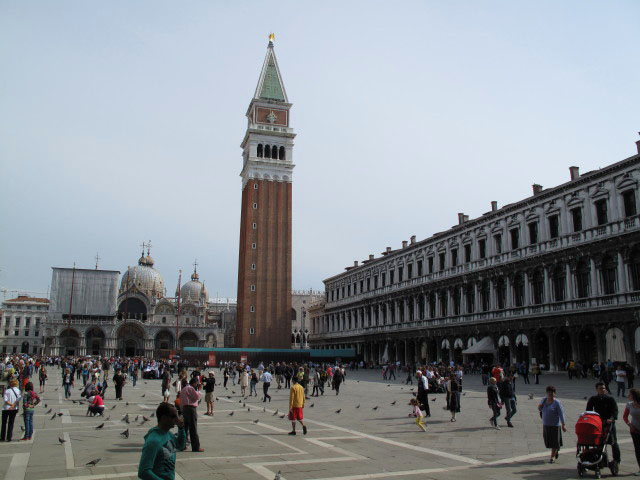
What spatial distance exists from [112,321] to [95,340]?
4.06 m

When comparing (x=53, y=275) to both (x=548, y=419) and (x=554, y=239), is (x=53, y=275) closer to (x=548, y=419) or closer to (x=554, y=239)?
(x=554, y=239)

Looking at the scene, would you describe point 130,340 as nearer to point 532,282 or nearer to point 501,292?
point 501,292

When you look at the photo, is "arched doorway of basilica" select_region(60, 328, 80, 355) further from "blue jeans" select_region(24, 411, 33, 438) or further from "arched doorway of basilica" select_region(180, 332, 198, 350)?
"blue jeans" select_region(24, 411, 33, 438)

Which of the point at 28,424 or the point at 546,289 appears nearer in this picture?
the point at 28,424

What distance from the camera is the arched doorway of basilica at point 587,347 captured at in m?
35.1

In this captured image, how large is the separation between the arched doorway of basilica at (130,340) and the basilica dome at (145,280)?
1320 centimetres

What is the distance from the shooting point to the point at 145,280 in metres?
113

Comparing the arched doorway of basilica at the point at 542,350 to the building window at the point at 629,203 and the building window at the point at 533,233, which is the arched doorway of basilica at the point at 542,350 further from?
the building window at the point at 629,203

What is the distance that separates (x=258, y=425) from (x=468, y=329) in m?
33.0

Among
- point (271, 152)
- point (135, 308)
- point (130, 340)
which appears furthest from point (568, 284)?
point (135, 308)

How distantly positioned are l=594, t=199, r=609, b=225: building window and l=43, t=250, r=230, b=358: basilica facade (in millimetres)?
66566

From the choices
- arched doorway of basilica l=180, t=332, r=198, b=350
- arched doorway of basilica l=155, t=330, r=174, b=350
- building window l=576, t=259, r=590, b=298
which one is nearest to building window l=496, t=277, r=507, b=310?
building window l=576, t=259, r=590, b=298

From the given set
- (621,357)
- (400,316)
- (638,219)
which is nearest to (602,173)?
(638,219)

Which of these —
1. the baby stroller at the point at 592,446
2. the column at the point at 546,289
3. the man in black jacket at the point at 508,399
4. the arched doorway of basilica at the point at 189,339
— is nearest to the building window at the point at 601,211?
the column at the point at 546,289
